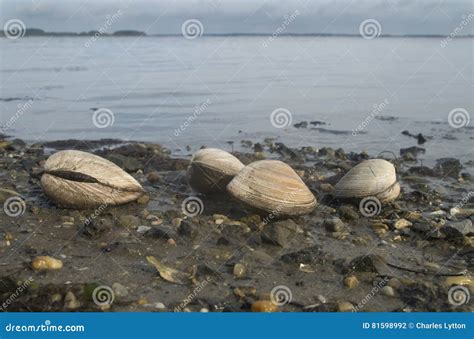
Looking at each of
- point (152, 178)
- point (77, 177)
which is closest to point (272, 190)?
point (77, 177)

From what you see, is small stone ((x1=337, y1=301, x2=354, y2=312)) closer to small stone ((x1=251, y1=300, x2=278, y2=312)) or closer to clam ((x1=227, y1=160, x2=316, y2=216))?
small stone ((x1=251, y1=300, x2=278, y2=312))

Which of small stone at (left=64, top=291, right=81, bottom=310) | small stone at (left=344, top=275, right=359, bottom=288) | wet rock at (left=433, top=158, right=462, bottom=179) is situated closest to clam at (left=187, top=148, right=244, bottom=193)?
small stone at (left=344, top=275, right=359, bottom=288)

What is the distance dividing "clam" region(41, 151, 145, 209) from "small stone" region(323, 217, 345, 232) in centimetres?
293

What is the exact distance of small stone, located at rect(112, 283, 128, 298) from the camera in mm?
5258

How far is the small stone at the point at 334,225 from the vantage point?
7.26 meters

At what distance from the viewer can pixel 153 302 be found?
17.0ft

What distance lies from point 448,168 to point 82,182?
7.64 meters

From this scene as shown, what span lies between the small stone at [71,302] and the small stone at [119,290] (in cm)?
37

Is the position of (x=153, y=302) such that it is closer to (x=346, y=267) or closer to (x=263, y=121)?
(x=346, y=267)

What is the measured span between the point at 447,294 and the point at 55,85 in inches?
882

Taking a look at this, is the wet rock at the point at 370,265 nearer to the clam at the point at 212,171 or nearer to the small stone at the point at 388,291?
the small stone at the point at 388,291

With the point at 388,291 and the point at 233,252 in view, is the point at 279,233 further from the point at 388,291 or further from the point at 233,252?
the point at 388,291

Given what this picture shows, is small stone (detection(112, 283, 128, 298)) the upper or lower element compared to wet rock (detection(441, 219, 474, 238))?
lower

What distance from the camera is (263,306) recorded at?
5070 mm
